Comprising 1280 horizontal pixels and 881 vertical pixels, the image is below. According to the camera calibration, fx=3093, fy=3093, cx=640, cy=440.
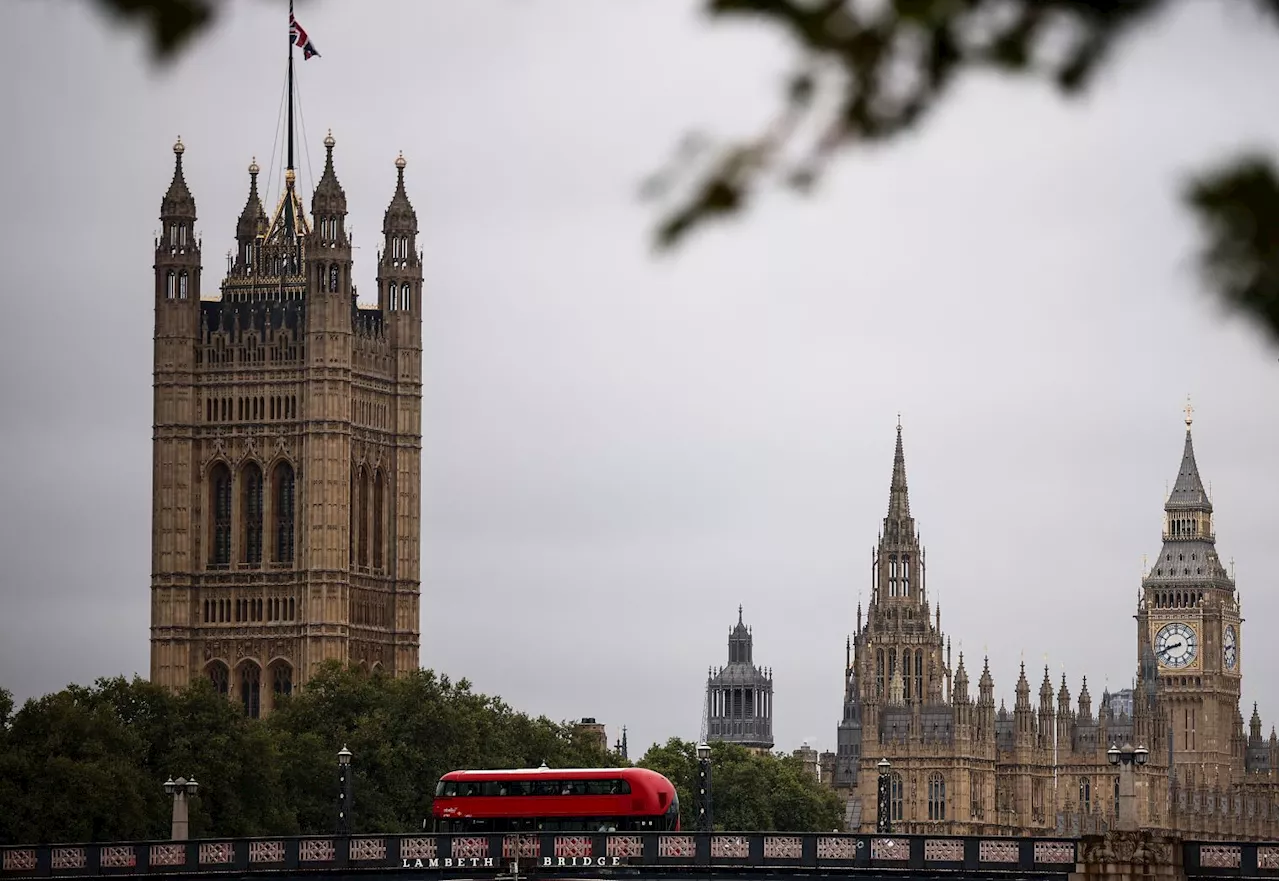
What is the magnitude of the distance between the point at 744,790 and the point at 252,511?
31842 mm

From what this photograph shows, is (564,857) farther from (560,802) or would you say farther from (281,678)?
(281,678)

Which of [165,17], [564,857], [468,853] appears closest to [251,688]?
[468,853]

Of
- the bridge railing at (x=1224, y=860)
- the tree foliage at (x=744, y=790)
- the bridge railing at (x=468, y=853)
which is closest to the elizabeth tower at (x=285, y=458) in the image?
the tree foliage at (x=744, y=790)

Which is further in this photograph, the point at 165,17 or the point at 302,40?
the point at 302,40

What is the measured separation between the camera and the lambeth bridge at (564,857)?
249 feet

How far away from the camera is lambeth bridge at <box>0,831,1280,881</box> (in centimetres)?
7588

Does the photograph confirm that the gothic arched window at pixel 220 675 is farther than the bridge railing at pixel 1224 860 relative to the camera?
Yes

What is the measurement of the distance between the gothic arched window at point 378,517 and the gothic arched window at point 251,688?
9993mm

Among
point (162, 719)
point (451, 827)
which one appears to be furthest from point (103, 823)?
point (451, 827)

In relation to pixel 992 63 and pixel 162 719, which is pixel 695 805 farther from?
pixel 992 63

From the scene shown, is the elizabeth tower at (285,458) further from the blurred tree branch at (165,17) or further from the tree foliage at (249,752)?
the blurred tree branch at (165,17)

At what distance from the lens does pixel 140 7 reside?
6.32 meters

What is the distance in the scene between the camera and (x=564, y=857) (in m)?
78.8

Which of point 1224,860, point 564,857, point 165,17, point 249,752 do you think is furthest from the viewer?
point 249,752
